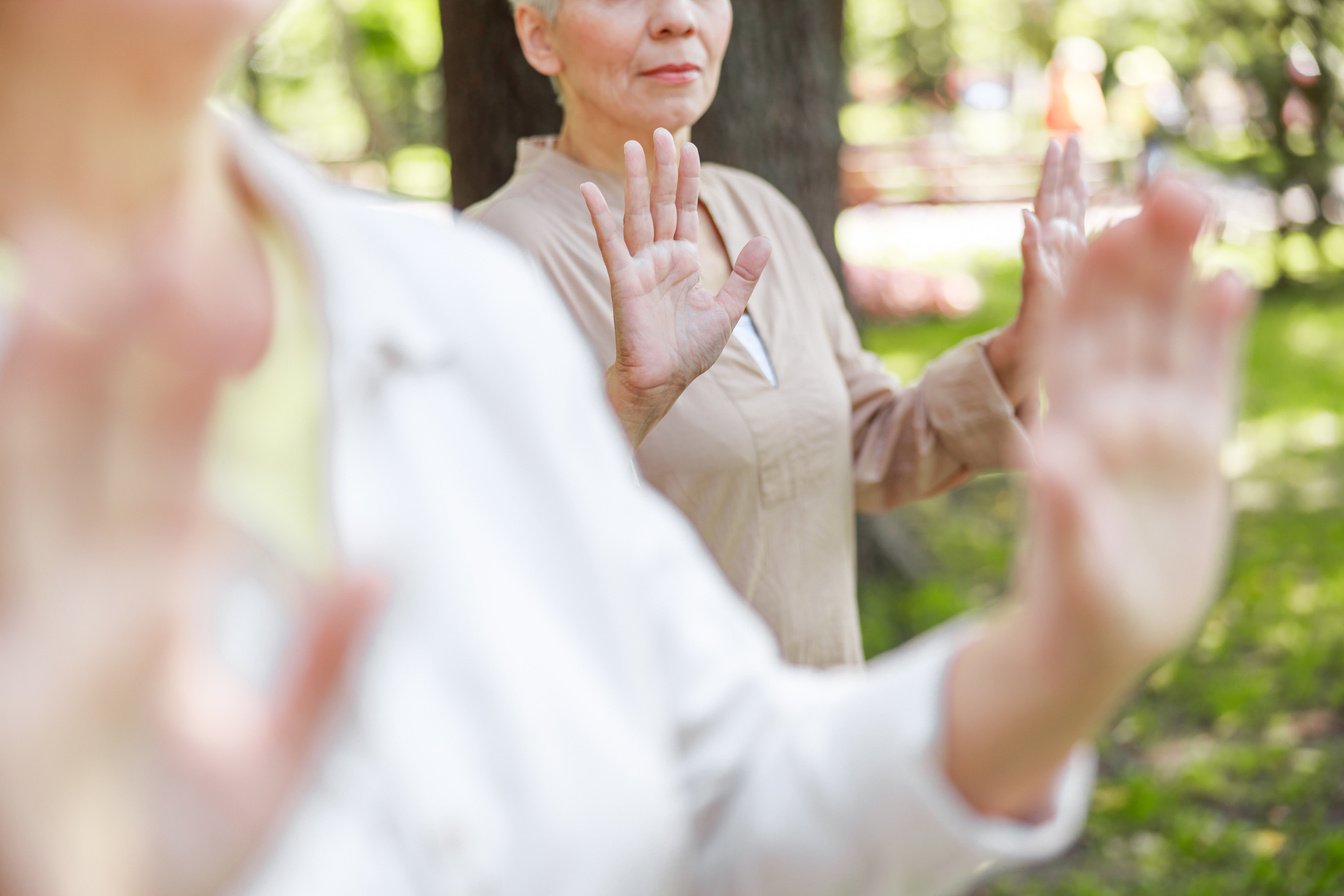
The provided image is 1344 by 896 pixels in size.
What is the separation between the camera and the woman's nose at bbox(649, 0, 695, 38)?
2213mm

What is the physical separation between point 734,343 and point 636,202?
0.29 m

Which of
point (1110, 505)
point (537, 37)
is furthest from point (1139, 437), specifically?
point (537, 37)

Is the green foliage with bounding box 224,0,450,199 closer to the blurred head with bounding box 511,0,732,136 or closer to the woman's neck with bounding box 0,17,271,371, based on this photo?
the blurred head with bounding box 511,0,732,136

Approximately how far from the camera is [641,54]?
88.0 inches

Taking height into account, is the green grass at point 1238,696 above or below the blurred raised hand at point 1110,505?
below

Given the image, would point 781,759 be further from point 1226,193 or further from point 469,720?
point 1226,193

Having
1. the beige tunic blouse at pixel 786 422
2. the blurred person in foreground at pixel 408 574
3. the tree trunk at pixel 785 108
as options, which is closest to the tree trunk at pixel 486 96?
the tree trunk at pixel 785 108

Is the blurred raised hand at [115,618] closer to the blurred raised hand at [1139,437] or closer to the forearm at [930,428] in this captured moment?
the blurred raised hand at [1139,437]

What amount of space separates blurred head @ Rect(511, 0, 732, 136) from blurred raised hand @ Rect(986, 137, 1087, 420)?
529 millimetres

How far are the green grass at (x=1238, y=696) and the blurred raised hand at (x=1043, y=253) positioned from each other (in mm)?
2229

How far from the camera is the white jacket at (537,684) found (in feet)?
3.10

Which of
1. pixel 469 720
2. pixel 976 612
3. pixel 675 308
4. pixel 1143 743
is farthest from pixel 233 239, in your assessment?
pixel 976 612

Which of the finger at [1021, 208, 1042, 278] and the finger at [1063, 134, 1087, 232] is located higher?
the finger at [1063, 134, 1087, 232]

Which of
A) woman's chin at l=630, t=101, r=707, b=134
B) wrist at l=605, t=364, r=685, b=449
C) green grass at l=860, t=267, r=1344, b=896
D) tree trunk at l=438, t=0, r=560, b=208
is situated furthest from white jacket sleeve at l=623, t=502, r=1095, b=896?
green grass at l=860, t=267, r=1344, b=896
